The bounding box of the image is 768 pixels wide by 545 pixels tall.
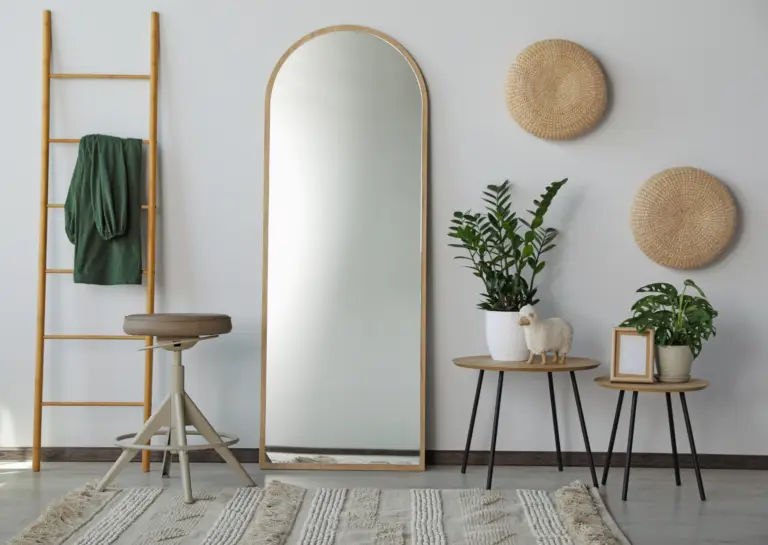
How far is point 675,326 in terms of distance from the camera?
404cm

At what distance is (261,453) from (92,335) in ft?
3.27

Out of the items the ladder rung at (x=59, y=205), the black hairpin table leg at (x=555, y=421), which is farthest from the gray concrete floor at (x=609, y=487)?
the ladder rung at (x=59, y=205)

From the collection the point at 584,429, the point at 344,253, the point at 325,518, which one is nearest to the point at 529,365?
the point at 584,429

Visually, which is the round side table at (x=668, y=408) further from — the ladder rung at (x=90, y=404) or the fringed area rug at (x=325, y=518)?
the ladder rung at (x=90, y=404)

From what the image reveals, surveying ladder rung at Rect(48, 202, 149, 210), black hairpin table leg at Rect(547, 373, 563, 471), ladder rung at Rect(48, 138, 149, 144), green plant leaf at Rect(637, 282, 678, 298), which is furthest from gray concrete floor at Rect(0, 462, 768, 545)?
ladder rung at Rect(48, 138, 149, 144)

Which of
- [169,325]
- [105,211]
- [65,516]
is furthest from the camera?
[105,211]

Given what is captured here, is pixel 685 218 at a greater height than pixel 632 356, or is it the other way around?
pixel 685 218

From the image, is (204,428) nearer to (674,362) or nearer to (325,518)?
(325,518)

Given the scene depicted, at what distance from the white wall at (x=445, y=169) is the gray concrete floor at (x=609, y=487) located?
0.70 feet

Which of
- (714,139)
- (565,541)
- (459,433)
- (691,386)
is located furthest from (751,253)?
(565,541)

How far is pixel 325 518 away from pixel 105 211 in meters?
1.88

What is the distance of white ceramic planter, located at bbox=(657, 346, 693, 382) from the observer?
3.97 meters

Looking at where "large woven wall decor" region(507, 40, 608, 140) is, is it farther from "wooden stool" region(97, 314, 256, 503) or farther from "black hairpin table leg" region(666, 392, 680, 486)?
"wooden stool" region(97, 314, 256, 503)

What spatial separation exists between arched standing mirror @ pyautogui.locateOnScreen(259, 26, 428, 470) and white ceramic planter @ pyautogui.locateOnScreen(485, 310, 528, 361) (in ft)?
1.33
